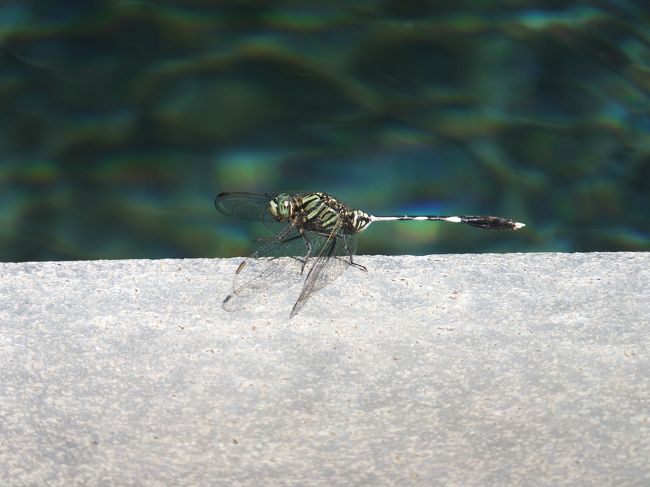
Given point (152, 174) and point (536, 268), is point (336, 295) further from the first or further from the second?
point (152, 174)

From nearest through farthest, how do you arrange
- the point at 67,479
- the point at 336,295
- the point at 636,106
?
the point at 67,479 → the point at 336,295 → the point at 636,106

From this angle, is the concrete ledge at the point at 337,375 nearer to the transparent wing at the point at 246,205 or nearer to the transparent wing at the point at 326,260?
the transparent wing at the point at 326,260

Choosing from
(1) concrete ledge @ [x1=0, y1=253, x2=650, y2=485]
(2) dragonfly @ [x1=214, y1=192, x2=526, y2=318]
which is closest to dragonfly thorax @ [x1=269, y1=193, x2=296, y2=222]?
(2) dragonfly @ [x1=214, y1=192, x2=526, y2=318]

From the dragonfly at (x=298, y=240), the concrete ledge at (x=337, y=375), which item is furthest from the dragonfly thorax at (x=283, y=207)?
the concrete ledge at (x=337, y=375)

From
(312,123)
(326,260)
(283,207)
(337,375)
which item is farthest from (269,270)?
(312,123)

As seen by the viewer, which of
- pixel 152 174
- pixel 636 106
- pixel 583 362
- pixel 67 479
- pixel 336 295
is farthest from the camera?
pixel 636 106

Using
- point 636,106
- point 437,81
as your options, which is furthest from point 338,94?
Answer: point 636,106

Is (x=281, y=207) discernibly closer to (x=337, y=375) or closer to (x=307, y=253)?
(x=307, y=253)
